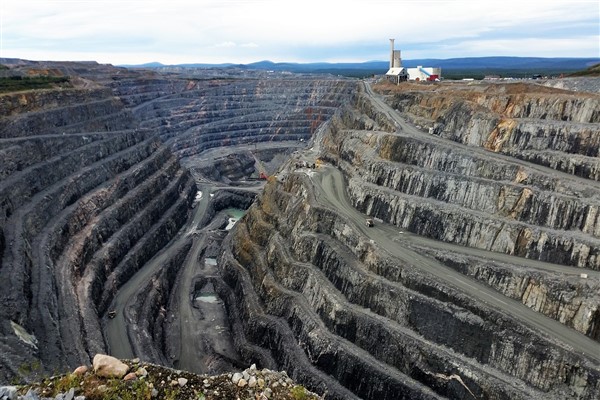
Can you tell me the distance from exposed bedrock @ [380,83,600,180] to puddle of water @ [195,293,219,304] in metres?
38.5

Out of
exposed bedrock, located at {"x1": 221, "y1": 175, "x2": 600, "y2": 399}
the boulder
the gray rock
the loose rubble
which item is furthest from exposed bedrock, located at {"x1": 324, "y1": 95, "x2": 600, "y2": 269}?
the gray rock

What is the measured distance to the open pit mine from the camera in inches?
1444

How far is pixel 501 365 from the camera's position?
35156 millimetres

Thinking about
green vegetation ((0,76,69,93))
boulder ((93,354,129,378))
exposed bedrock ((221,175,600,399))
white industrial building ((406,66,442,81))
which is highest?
white industrial building ((406,66,442,81))

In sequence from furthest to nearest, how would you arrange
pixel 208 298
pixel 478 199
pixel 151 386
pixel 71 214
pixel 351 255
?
pixel 208 298 → pixel 71 214 → pixel 351 255 → pixel 478 199 → pixel 151 386

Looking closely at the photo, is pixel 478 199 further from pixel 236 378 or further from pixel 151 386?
pixel 151 386

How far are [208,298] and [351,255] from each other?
25.6 m

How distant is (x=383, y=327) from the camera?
41.1 meters

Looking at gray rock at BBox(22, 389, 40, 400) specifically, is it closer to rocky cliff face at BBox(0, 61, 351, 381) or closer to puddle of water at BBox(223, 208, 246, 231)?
rocky cliff face at BBox(0, 61, 351, 381)

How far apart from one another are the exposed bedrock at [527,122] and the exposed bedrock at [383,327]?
69.5 feet

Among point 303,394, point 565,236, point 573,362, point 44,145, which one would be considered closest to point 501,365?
point 573,362

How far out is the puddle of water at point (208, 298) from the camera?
65519mm

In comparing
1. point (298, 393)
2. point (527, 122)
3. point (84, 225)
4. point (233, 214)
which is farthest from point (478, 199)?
point (233, 214)

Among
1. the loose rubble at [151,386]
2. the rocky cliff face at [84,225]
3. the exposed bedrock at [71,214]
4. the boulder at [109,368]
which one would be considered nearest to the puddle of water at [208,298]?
the rocky cliff face at [84,225]
